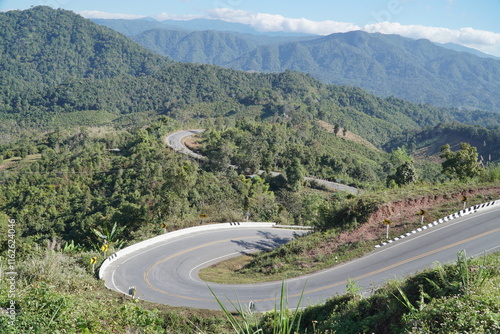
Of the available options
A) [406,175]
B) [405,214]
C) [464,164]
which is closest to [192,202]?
[406,175]

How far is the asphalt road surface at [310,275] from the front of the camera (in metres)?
15.1

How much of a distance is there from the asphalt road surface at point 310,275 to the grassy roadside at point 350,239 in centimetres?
62

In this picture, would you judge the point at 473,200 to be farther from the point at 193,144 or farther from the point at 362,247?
the point at 193,144

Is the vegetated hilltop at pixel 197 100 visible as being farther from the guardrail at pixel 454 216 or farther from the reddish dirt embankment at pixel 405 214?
the guardrail at pixel 454 216

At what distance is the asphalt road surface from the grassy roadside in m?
0.62

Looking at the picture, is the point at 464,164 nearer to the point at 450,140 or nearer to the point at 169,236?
the point at 169,236

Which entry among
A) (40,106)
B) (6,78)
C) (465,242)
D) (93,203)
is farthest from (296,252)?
(6,78)

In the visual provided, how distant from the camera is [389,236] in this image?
18.6m

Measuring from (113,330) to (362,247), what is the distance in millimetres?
12993

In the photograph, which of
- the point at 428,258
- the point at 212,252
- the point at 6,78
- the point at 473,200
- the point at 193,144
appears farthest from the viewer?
the point at 6,78

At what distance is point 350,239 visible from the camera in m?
19.1

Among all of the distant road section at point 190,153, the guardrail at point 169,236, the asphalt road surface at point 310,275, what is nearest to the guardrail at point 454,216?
the asphalt road surface at point 310,275

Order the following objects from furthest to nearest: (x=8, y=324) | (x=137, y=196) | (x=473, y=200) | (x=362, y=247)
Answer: (x=137, y=196)
(x=473, y=200)
(x=362, y=247)
(x=8, y=324)

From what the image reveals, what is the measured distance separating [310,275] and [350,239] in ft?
12.3
